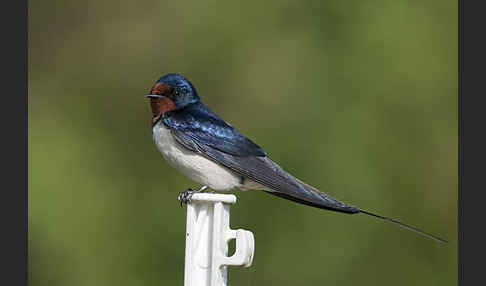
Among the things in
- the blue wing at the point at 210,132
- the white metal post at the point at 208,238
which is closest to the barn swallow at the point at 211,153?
the blue wing at the point at 210,132

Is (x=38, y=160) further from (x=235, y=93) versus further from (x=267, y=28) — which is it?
(x=267, y=28)

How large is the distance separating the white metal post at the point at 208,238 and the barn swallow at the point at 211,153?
11.5 inches

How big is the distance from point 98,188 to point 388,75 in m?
1.79

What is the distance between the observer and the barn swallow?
3.23 metres

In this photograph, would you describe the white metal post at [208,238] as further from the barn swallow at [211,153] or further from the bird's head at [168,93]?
the bird's head at [168,93]

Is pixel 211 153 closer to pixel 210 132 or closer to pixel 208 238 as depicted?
pixel 210 132

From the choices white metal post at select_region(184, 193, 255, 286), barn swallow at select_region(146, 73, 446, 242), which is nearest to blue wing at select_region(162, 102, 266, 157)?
barn swallow at select_region(146, 73, 446, 242)

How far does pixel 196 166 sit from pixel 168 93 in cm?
33

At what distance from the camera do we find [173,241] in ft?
15.3

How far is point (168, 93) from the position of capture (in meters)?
3.38

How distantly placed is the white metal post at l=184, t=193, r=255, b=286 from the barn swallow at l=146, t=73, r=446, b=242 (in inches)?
11.5

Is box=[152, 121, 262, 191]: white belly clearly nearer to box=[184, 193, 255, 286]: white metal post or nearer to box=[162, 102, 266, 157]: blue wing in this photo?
box=[162, 102, 266, 157]: blue wing

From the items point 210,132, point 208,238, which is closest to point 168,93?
point 210,132

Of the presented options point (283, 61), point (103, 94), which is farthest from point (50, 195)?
point (283, 61)
